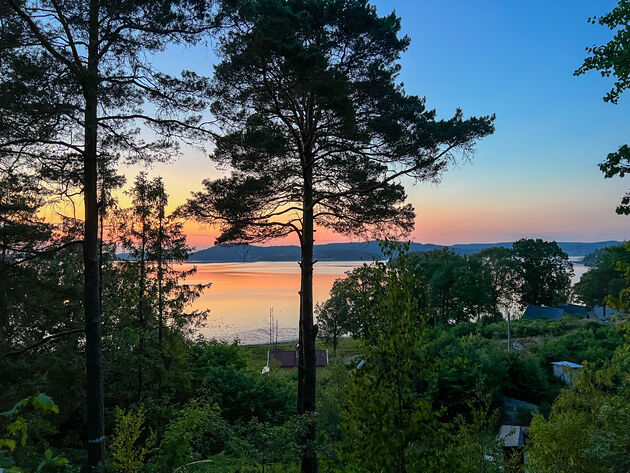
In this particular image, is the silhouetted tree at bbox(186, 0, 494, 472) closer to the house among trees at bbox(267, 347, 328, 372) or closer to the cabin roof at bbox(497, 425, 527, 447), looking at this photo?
the cabin roof at bbox(497, 425, 527, 447)

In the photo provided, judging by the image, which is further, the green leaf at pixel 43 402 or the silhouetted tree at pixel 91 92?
the silhouetted tree at pixel 91 92

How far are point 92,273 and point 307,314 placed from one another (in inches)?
169

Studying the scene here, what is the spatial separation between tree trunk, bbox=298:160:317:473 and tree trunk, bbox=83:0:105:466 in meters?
3.90

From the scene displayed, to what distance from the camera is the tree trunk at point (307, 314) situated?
27.6 ft

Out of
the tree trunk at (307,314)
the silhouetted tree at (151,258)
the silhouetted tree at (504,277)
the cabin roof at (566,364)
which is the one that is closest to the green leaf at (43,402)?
the tree trunk at (307,314)

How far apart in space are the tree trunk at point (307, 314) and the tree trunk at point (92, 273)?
390cm

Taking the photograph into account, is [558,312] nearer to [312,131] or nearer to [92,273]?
[312,131]

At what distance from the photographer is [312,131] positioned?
29.1 ft

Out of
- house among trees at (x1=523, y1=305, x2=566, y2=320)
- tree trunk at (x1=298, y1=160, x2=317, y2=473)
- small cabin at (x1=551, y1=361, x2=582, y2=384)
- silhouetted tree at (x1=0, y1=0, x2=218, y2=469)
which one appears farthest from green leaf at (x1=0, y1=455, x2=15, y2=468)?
house among trees at (x1=523, y1=305, x2=566, y2=320)

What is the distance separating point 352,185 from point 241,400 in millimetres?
8414

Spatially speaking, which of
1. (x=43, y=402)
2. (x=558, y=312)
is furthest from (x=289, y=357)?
(x=43, y=402)

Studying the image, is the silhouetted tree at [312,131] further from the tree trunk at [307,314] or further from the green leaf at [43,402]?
the green leaf at [43,402]

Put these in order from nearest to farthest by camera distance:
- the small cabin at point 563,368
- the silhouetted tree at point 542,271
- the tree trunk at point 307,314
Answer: the tree trunk at point 307,314
the small cabin at point 563,368
the silhouetted tree at point 542,271

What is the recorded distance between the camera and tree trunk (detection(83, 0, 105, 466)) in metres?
5.63
